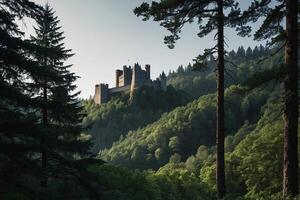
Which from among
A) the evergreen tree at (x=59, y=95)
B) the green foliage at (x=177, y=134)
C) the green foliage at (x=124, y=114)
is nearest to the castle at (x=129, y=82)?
the green foliage at (x=124, y=114)

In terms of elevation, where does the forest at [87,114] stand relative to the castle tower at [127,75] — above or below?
below

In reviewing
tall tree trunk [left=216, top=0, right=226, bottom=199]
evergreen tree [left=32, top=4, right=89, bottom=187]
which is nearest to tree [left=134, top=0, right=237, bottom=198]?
tall tree trunk [left=216, top=0, right=226, bottom=199]

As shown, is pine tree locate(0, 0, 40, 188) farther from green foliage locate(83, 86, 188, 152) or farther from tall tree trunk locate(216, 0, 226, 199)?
green foliage locate(83, 86, 188, 152)

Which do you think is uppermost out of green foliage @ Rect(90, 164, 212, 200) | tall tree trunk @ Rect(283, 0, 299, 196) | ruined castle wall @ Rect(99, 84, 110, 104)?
ruined castle wall @ Rect(99, 84, 110, 104)

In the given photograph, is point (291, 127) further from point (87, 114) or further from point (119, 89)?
point (119, 89)

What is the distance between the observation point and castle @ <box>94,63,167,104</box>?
163 metres

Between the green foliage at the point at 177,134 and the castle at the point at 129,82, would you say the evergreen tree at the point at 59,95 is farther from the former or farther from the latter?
the castle at the point at 129,82

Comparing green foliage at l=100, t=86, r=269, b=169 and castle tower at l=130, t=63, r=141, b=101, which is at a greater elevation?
castle tower at l=130, t=63, r=141, b=101

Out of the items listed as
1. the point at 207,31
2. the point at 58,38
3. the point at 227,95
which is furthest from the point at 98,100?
the point at 207,31

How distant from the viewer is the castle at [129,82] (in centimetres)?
16275

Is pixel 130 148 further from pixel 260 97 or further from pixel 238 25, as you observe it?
pixel 238 25

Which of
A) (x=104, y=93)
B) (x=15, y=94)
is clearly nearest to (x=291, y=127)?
(x=15, y=94)

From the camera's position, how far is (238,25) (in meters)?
14.4

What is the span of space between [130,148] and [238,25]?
130m
